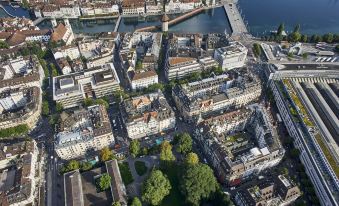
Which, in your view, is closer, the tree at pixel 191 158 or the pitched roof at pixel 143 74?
the tree at pixel 191 158

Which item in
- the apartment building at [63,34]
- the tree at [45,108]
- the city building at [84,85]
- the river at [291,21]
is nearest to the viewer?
the tree at [45,108]

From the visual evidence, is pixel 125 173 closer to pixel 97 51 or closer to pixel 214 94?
pixel 214 94

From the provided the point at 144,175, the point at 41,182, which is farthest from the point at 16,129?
the point at 144,175

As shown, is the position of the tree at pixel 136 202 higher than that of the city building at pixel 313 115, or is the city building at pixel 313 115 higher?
the city building at pixel 313 115

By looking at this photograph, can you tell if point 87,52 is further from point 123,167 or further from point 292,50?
point 292,50

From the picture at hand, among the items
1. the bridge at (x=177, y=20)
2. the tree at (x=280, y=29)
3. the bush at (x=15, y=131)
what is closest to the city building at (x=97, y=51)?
the bridge at (x=177, y=20)

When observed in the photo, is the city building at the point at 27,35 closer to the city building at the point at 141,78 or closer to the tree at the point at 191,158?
the city building at the point at 141,78

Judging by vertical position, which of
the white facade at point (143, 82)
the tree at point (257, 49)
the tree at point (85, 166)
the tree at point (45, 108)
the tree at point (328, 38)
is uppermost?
the tree at point (328, 38)
